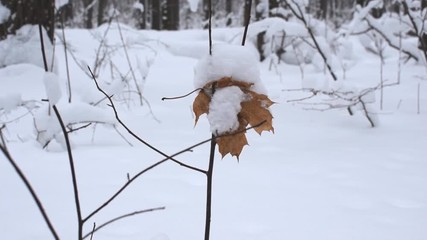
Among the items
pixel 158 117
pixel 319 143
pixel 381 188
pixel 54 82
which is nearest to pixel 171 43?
pixel 158 117

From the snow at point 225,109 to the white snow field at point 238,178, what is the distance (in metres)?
0.08

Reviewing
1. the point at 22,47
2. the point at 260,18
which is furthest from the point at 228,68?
the point at 260,18

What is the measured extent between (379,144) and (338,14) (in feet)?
79.8

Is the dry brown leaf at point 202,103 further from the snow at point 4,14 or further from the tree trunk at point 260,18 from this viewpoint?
the tree trunk at point 260,18

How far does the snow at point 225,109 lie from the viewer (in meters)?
0.54

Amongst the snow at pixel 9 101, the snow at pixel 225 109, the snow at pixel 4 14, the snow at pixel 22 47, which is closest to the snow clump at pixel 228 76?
the snow at pixel 225 109

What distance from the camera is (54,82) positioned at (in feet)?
2.01

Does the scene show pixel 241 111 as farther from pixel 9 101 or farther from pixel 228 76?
pixel 9 101

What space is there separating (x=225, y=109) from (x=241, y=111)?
0.11ft

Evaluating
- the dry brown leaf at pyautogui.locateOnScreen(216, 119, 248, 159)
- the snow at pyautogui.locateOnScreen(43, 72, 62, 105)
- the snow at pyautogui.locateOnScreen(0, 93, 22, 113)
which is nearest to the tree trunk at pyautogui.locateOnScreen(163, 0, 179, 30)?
the snow at pyautogui.locateOnScreen(0, 93, 22, 113)

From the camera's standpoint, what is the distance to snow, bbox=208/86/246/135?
0.54 metres

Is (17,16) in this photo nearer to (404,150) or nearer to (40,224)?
(40,224)

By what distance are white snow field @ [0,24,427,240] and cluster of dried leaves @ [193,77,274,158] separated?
0.17 ft

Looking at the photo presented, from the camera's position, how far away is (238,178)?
50.7 inches
